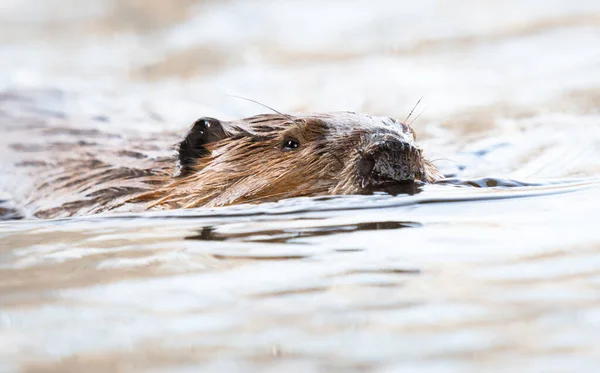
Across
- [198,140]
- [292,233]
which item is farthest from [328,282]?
[198,140]

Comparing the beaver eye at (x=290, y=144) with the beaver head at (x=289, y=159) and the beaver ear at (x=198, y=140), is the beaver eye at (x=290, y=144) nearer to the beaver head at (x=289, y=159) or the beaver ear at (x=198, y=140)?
the beaver head at (x=289, y=159)

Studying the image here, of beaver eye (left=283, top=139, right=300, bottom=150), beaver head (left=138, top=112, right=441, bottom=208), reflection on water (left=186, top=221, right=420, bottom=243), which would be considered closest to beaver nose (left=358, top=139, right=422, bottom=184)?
beaver head (left=138, top=112, right=441, bottom=208)

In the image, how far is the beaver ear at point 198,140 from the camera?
3.98 m

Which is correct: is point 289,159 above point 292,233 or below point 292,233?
above

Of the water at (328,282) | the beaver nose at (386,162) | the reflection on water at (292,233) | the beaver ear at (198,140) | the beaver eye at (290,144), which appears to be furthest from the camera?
the beaver ear at (198,140)

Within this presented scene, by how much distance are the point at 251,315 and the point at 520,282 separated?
53 cm

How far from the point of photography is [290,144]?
3676 mm

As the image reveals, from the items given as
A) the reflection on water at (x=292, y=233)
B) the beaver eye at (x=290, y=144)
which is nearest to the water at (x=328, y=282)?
the reflection on water at (x=292, y=233)

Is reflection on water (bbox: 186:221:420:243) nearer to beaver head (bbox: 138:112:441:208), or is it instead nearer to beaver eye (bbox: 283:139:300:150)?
beaver head (bbox: 138:112:441:208)

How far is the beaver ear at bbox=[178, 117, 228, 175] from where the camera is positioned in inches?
157

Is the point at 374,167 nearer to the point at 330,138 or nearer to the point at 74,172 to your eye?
the point at 330,138

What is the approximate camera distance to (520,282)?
5.58ft

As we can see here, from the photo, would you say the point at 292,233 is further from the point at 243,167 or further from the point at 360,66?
the point at 360,66

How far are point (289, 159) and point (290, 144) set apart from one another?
10 centimetres
